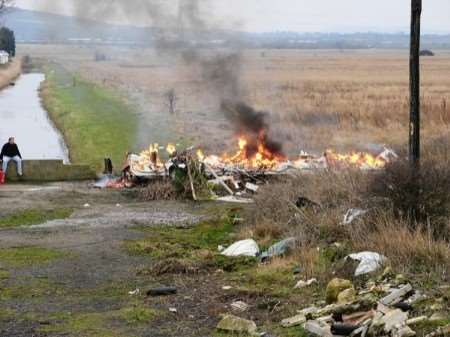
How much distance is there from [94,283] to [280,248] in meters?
2.85

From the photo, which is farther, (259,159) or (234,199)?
(259,159)

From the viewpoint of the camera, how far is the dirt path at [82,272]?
9.54m

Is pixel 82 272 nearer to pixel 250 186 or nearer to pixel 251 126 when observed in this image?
pixel 250 186

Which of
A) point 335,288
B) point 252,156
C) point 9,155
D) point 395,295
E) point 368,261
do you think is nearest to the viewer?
point 395,295

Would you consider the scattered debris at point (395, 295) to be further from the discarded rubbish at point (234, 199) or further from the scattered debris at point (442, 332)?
the discarded rubbish at point (234, 199)

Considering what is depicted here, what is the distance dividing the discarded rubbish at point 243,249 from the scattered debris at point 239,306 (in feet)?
9.28

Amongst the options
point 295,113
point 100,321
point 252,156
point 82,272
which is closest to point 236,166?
point 252,156

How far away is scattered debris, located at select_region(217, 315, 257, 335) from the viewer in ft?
29.4

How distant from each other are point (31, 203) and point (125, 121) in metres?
20.0

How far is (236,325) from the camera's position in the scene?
9000 millimetres

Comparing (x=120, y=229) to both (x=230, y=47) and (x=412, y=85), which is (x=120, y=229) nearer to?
(x=412, y=85)

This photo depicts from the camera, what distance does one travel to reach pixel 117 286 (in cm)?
1137

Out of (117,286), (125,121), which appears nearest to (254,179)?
(117,286)

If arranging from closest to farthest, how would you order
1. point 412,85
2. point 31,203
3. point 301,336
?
point 301,336 → point 412,85 → point 31,203
